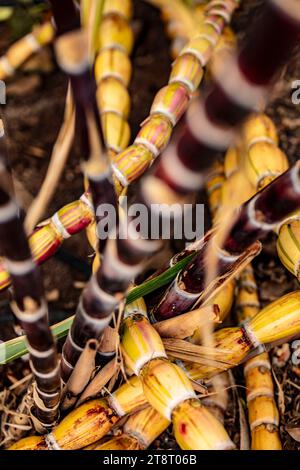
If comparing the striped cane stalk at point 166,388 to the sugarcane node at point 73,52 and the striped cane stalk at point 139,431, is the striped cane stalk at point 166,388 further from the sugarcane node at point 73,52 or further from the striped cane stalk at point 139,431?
the sugarcane node at point 73,52

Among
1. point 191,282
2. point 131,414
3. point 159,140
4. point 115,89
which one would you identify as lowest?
point 131,414

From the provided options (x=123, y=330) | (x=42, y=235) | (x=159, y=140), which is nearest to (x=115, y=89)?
(x=159, y=140)

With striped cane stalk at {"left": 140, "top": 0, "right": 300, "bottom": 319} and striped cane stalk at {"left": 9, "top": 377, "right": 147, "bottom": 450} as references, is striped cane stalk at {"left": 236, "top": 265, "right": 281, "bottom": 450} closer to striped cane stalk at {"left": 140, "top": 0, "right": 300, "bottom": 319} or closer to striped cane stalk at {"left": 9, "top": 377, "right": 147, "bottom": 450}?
striped cane stalk at {"left": 9, "top": 377, "right": 147, "bottom": 450}

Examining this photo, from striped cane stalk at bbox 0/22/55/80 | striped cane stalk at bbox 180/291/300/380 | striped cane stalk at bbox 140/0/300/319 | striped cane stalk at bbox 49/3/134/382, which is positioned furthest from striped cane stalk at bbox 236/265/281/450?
striped cane stalk at bbox 0/22/55/80

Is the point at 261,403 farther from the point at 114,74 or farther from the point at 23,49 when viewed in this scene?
the point at 23,49

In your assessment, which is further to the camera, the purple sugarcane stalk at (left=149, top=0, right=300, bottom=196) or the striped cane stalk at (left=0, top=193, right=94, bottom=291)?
the striped cane stalk at (left=0, top=193, right=94, bottom=291)

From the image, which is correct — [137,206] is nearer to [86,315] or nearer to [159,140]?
[86,315]

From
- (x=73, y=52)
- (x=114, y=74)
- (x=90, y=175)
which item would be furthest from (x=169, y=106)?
(x=73, y=52)
